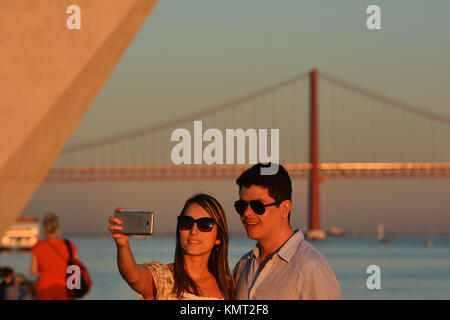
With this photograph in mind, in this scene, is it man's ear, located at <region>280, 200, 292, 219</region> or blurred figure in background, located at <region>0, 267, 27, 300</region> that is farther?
blurred figure in background, located at <region>0, 267, 27, 300</region>

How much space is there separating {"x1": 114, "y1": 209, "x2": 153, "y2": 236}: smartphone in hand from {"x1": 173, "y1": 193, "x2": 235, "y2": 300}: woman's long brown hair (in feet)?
0.34

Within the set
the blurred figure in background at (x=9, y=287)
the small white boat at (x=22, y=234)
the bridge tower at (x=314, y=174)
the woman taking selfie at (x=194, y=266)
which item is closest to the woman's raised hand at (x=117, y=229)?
the woman taking selfie at (x=194, y=266)

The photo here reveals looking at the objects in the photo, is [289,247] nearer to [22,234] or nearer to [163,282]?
[163,282]

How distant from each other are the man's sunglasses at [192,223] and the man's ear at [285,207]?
0.15 m

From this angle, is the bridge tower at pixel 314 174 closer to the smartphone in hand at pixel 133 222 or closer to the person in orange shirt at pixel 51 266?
the person in orange shirt at pixel 51 266

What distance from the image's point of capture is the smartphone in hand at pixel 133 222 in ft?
5.54

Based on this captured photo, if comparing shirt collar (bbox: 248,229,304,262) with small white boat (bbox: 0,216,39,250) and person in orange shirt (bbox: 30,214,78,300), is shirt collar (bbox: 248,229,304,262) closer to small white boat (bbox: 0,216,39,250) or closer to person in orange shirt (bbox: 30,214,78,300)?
person in orange shirt (bbox: 30,214,78,300)

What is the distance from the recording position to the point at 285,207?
1.78m

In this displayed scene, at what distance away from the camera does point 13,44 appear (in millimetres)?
3785

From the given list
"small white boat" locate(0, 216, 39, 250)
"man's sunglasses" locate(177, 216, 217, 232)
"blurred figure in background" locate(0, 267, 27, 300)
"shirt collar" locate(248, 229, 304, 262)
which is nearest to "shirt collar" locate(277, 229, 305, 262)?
"shirt collar" locate(248, 229, 304, 262)

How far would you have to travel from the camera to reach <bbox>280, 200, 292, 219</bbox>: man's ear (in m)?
1.78

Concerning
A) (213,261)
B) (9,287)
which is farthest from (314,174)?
(213,261)
